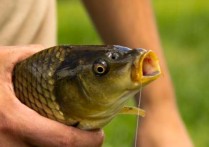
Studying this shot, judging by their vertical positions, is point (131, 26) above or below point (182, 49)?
above

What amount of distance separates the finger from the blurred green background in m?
3.24

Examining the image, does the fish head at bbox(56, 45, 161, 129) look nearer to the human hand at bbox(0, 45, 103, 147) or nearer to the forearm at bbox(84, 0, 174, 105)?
the human hand at bbox(0, 45, 103, 147)

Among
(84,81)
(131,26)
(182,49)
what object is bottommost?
(182,49)

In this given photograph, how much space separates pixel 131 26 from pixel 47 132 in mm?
1040

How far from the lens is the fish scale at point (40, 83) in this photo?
249 centimetres

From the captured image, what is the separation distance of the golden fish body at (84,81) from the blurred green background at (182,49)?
3186mm

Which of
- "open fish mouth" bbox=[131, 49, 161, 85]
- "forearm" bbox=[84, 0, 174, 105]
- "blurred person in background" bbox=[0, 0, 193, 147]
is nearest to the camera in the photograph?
"open fish mouth" bbox=[131, 49, 161, 85]

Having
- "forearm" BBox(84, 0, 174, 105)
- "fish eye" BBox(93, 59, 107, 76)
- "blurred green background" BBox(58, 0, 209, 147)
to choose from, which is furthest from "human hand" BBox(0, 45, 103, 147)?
"blurred green background" BBox(58, 0, 209, 147)

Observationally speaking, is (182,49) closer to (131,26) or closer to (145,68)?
(131,26)

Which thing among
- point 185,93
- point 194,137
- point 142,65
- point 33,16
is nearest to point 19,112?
point 142,65

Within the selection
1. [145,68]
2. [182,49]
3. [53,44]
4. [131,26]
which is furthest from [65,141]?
[182,49]

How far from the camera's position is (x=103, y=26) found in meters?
3.46

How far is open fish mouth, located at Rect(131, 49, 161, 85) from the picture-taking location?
2371mm

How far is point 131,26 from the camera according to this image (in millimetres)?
3422
